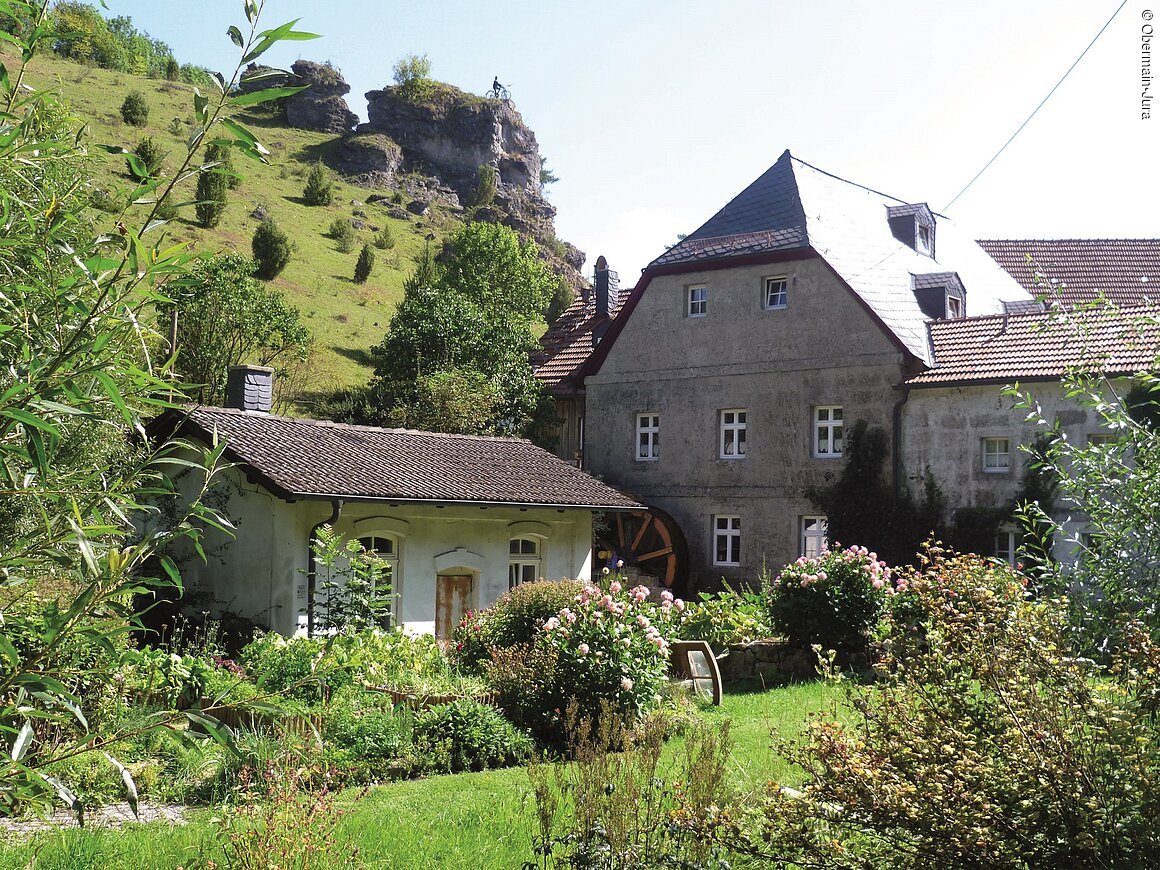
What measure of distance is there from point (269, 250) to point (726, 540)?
32.0 metres

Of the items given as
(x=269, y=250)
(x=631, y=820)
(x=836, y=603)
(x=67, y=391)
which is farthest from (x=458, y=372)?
(x=67, y=391)

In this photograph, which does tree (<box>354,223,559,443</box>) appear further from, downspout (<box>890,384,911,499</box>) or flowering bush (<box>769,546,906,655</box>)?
flowering bush (<box>769,546,906,655</box>)

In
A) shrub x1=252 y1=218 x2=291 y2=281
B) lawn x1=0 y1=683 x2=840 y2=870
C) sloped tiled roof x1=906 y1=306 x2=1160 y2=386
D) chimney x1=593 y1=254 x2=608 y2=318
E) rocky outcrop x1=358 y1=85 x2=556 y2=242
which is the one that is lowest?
Answer: lawn x1=0 y1=683 x2=840 y2=870

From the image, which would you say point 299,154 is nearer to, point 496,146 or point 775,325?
point 496,146

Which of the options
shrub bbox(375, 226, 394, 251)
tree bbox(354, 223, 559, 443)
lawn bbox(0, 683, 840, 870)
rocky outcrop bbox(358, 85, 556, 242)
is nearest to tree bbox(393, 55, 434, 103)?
rocky outcrop bbox(358, 85, 556, 242)

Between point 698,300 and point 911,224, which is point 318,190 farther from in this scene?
point 911,224

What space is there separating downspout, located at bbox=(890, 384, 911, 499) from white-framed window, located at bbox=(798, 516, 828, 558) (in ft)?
7.13

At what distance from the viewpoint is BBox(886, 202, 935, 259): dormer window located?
96.5 feet

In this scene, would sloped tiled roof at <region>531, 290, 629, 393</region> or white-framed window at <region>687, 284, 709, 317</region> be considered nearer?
white-framed window at <region>687, 284, 709, 317</region>

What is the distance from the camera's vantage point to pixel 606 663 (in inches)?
421

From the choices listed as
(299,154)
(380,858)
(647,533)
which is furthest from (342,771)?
(299,154)

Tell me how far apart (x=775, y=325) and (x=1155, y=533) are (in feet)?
70.1

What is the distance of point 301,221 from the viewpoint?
204 feet

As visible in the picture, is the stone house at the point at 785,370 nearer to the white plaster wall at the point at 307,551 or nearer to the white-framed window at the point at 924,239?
the white-framed window at the point at 924,239
